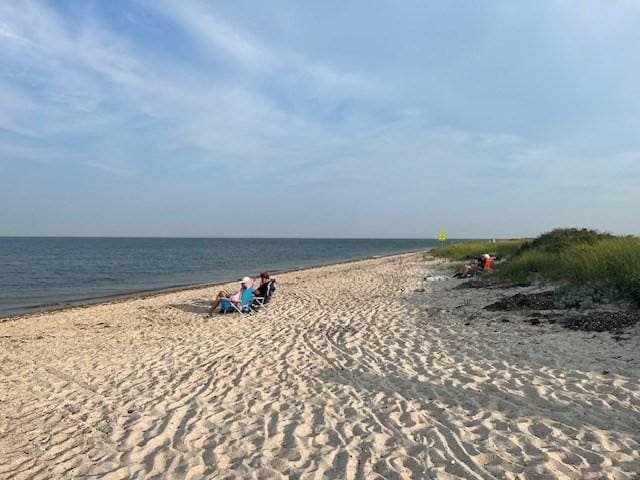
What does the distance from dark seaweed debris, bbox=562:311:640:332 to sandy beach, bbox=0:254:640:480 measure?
33cm

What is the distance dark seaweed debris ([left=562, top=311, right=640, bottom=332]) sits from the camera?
26.9ft

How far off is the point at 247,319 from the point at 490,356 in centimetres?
683

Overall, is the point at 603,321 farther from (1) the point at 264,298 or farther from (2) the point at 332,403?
(1) the point at 264,298

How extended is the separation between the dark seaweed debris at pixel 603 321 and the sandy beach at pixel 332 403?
33cm

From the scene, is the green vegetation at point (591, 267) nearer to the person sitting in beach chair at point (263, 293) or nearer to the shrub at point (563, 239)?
the shrub at point (563, 239)

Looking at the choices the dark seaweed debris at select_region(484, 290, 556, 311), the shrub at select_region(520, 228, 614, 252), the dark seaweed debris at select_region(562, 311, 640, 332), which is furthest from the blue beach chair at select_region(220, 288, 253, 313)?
the shrub at select_region(520, 228, 614, 252)

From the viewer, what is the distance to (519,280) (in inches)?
611

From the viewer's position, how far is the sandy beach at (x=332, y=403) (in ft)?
13.6

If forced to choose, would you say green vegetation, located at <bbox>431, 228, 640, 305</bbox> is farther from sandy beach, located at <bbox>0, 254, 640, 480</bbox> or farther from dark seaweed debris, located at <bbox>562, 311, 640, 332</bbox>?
sandy beach, located at <bbox>0, 254, 640, 480</bbox>

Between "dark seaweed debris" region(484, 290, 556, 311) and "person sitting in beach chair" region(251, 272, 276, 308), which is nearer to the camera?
"dark seaweed debris" region(484, 290, 556, 311)

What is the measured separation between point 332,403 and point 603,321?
19.4ft

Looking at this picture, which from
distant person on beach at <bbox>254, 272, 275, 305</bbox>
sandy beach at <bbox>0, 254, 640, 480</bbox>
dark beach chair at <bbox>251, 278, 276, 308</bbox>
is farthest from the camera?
distant person on beach at <bbox>254, 272, 275, 305</bbox>

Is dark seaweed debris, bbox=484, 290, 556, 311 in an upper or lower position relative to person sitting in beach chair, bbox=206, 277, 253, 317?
upper

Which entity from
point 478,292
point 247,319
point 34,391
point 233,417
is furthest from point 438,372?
point 478,292
